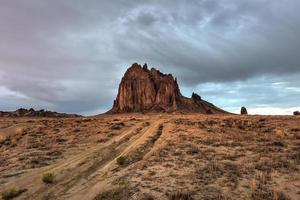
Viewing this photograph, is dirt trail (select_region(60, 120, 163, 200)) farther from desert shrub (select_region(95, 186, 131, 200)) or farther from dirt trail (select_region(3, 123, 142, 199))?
dirt trail (select_region(3, 123, 142, 199))

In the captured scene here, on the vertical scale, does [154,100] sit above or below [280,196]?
above

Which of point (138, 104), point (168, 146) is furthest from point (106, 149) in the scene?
point (138, 104)

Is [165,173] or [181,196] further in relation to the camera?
[165,173]

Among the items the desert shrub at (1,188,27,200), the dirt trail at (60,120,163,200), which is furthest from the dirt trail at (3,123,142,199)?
the dirt trail at (60,120,163,200)

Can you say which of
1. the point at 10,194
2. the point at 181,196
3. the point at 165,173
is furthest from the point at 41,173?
the point at 181,196

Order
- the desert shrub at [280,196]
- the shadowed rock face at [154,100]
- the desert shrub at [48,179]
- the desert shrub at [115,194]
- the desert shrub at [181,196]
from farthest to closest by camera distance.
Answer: the shadowed rock face at [154,100] < the desert shrub at [48,179] < the desert shrub at [115,194] < the desert shrub at [181,196] < the desert shrub at [280,196]

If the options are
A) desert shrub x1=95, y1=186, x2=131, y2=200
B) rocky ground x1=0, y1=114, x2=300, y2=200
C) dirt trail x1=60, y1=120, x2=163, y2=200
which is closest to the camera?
desert shrub x1=95, y1=186, x2=131, y2=200

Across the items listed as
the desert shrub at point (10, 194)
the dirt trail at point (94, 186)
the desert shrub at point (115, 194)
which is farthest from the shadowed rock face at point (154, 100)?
the desert shrub at point (115, 194)

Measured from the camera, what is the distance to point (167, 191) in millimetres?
13000

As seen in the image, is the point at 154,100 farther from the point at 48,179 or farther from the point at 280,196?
the point at 280,196

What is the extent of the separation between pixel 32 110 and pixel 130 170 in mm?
139775

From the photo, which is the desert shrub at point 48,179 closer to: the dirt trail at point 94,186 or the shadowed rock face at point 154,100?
the dirt trail at point 94,186

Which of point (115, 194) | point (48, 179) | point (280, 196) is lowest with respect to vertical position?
point (115, 194)

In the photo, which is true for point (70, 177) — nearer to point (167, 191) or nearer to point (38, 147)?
point (167, 191)
